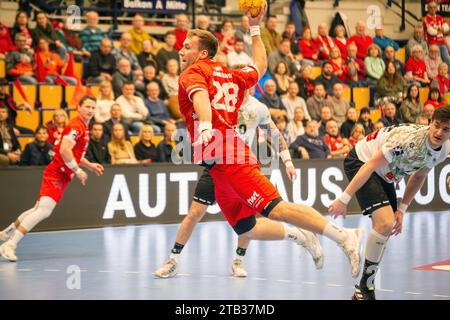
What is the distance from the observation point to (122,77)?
612 inches

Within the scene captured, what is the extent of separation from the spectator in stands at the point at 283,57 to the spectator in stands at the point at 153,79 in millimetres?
2345

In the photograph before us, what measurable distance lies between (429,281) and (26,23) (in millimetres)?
9152

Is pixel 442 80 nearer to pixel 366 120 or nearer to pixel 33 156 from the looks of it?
pixel 366 120

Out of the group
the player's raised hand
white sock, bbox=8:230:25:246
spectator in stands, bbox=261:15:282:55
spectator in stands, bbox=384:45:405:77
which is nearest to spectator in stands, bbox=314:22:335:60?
spectator in stands, bbox=261:15:282:55

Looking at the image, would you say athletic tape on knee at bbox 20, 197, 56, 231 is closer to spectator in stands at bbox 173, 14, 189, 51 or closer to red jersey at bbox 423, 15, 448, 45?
spectator in stands at bbox 173, 14, 189, 51

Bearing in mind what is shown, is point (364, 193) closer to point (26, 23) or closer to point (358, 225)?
point (358, 225)

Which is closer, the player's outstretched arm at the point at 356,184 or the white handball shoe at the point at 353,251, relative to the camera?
the player's outstretched arm at the point at 356,184

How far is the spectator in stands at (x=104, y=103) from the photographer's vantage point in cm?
1457

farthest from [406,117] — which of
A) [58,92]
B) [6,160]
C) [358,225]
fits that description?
[6,160]

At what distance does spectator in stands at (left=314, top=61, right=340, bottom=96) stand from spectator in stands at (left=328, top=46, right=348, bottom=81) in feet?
1.84

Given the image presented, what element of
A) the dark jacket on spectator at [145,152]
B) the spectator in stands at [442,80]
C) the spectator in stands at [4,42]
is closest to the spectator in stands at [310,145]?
the dark jacket on spectator at [145,152]

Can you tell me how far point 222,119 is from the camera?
304 inches

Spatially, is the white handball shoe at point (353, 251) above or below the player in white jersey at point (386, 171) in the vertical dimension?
below

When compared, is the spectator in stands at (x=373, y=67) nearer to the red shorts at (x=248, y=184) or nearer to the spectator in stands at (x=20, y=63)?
the spectator in stands at (x=20, y=63)
